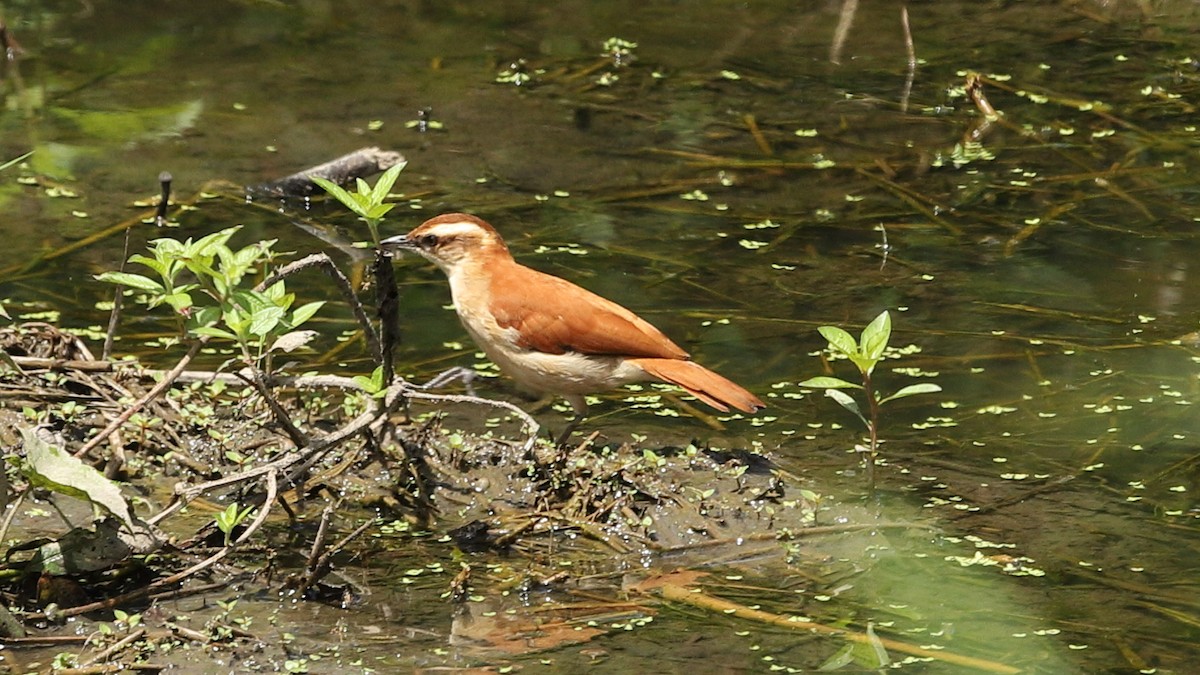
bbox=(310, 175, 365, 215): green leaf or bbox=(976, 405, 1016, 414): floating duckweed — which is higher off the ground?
bbox=(310, 175, 365, 215): green leaf

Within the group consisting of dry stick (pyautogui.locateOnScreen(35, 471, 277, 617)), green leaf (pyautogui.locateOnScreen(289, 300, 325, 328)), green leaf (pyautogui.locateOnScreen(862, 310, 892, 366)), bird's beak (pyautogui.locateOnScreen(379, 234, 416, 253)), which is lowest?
dry stick (pyautogui.locateOnScreen(35, 471, 277, 617))

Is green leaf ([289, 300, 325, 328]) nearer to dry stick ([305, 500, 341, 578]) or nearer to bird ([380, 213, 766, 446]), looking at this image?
dry stick ([305, 500, 341, 578])

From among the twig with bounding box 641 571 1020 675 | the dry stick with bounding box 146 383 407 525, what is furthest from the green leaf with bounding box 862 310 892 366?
the dry stick with bounding box 146 383 407 525

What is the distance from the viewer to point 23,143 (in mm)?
9461

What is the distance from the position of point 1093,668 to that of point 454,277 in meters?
2.78

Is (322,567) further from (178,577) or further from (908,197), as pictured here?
(908,197)

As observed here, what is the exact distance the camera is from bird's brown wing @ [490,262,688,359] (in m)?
6.12

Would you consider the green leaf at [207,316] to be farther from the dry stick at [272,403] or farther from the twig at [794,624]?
the twig at [794,624]

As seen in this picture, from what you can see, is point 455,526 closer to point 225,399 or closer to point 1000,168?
point 225,399

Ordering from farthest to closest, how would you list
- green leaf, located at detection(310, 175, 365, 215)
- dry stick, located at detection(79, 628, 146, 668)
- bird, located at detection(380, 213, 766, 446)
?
bird, located at detection(380, 213, 766, 446) → green leaf, located at detection(310, 175, 365, 215) → dry stick, located at detection(79, 628, 146, 668)

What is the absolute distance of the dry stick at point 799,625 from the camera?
478cm

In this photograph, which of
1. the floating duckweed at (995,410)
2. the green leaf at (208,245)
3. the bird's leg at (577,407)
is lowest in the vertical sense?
the floating duckweed at (995,410)

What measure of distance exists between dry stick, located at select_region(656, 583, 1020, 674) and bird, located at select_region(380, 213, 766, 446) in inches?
36.0

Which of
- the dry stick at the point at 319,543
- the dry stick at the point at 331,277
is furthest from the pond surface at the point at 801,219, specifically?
the dry stick at the point at 331,277
